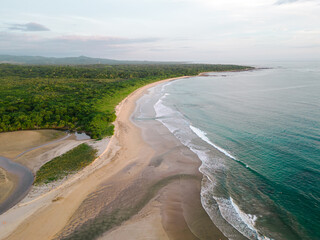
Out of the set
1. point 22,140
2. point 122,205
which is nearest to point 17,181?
point 122,205

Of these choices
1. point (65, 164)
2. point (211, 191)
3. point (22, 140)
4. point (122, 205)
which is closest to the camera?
point (122, 205)

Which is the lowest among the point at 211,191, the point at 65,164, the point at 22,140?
the point at 22,140

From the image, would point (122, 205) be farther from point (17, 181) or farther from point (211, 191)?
point (17, 181)

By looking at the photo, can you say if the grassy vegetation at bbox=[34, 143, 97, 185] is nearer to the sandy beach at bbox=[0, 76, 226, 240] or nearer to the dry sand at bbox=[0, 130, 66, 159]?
the sandy beach at bbox=[0, 76, 226, 240]

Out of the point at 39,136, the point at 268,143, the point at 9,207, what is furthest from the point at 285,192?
the point at 39,136

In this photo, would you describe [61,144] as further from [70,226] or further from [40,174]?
[70,226]
